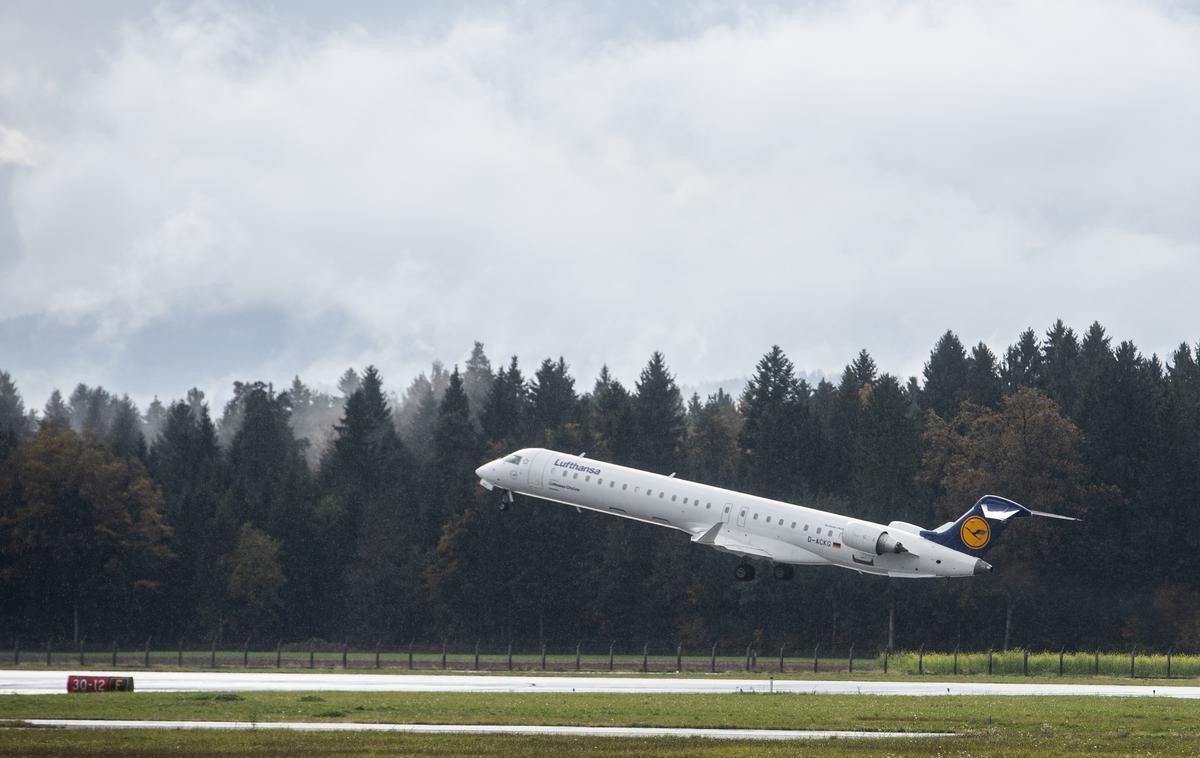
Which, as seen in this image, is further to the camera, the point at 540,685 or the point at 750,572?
the point at 750,572

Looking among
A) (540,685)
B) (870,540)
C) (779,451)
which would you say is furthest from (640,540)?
(540,685)

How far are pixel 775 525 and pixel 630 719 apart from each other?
3502 cm

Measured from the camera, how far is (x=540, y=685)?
64375 millimetres

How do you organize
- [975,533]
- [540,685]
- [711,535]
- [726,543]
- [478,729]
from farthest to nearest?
[711,535] < [726,543] < [975,533] < [540,685] < [478,729]

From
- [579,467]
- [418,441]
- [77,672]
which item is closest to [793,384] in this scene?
[418,441]

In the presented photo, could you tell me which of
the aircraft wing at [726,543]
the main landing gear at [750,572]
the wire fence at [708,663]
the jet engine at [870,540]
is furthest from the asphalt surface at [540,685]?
the main landing gear at [750,572]

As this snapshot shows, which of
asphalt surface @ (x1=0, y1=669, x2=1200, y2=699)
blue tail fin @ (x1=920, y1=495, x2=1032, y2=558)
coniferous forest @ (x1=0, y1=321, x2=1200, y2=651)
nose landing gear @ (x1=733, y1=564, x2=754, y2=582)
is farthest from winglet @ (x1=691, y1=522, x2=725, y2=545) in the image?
coniferous forest @ (x1=0, y1=321, x2=1200, y2=651)

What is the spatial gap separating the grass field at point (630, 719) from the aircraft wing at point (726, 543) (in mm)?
23374

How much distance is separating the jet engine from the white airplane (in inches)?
1.9

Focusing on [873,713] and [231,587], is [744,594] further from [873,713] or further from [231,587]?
[873,713]

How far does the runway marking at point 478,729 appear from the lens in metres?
42.4

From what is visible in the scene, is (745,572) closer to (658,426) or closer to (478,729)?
Result: (478,729)

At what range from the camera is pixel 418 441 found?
195 meters

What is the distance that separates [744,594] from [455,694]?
6345 centimetres
